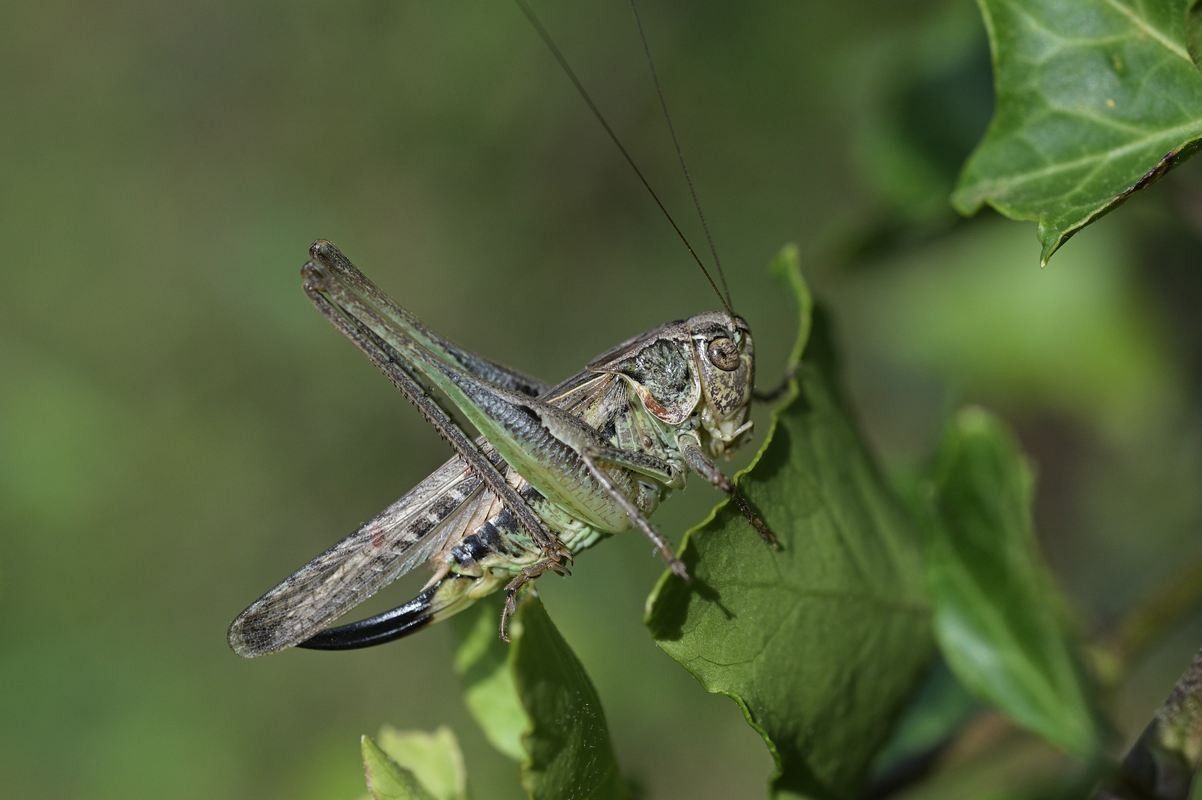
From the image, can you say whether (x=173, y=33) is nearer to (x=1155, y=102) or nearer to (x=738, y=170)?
(x=738, y=170)

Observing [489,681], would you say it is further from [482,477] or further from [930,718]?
[930,718]

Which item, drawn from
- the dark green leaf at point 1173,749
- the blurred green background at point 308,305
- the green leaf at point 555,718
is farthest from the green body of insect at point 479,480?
the blurred green background at point 308,305

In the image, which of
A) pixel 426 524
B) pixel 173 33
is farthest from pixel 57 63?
pixel 426 524

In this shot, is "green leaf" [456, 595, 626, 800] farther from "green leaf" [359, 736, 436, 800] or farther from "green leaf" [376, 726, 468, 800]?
"green leaf" [376, 726, 468, 800]

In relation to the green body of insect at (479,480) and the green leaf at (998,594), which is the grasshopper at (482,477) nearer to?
the green body of insect at (479,480)

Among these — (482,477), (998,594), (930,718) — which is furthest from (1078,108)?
(482,477)

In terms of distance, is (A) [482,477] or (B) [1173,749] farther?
(A) [482,477]

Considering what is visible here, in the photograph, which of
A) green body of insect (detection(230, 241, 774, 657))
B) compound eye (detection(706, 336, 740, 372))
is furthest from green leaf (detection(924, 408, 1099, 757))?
compound eye (detection(706, 336, 740, 372))
